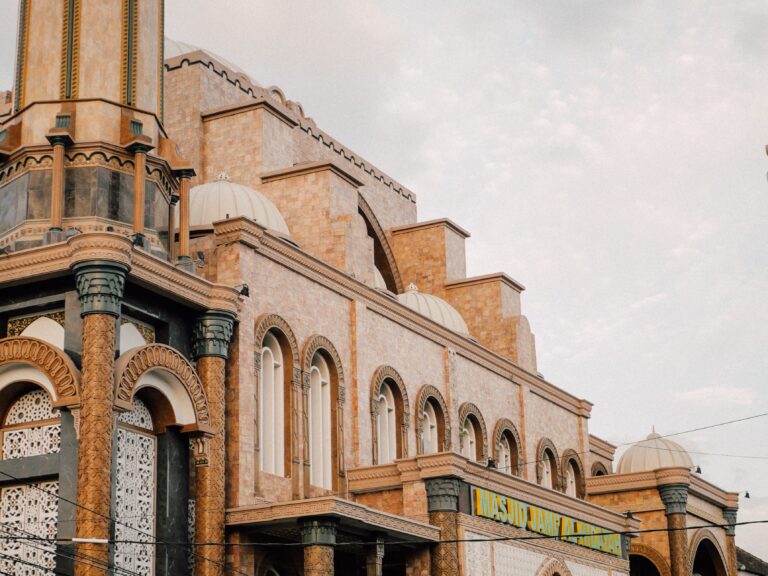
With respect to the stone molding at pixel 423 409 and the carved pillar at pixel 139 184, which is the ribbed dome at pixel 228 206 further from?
the stone molding at pixel 423 409

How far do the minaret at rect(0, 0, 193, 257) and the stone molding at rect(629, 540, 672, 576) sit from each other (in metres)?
19.5

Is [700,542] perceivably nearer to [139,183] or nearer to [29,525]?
[139,183]

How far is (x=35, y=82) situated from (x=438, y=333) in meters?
12.7

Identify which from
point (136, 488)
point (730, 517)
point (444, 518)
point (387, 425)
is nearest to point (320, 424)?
point (387, 425)

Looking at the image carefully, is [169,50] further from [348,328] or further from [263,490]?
[263,490]

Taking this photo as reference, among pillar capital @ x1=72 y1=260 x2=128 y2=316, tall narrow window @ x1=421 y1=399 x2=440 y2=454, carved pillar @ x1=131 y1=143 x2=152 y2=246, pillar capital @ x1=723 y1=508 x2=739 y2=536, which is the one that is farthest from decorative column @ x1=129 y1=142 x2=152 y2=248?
pillar capital @ x1=723 y1=508 x2=739 y2=536

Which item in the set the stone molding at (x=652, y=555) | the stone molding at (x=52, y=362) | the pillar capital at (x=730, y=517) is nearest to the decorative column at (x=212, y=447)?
the stone molding at (x=52, y=362)

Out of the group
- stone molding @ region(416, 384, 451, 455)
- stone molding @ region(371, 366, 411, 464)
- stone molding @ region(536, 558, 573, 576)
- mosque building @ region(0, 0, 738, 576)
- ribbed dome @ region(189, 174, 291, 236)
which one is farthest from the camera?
stone molding @ region(416, 384, 451, 455)

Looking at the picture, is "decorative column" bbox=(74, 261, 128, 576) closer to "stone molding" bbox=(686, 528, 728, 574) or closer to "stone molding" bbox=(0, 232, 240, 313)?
"stone molding" bbox=(0, 232, 240, 313)

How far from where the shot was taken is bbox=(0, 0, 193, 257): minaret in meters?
24.8

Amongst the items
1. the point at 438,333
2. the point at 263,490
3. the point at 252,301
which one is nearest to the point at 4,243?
the point at 252,301

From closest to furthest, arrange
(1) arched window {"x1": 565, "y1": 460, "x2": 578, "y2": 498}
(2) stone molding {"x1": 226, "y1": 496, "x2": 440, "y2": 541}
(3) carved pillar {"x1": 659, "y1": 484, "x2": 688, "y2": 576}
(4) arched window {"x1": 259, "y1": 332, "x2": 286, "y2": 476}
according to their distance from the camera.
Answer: (2) stone molding {"x1": 226, "y1": 496, "x2": 440, "y2": 541}, (4) arched window {"x1": 259, "y1": 332, "x2": 286, "y2": 476}, (3) carved pillar {"x1": 659, "y1": 484, "x2": 688, "y2": 576}, (1) arched window {"x1": 565, "y1": 460, "x2": 578, "y2": 498}

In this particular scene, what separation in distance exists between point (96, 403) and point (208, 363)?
11.0ft

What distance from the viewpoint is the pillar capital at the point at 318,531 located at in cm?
2397
